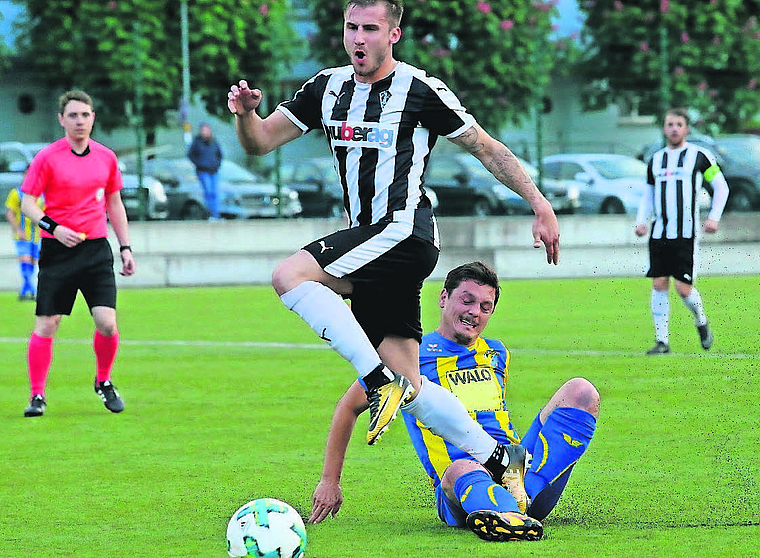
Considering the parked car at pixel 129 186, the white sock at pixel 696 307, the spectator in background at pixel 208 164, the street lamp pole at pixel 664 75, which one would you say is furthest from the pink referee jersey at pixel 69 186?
the street lamp pole at pixel 664 75

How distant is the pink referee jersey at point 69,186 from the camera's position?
9688 mm

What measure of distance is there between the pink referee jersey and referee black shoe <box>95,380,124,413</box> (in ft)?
3.40

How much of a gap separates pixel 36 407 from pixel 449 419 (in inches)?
192

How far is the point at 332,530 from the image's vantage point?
230 inches

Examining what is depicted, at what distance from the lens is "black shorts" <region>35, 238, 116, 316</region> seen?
972 centimetres

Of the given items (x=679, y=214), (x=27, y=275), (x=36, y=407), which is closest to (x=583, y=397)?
(x=36, y=407)

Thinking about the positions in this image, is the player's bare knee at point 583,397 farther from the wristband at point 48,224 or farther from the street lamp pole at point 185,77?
the street lamp pole at point 185,77

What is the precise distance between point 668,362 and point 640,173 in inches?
530

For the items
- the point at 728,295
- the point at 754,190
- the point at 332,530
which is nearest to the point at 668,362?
the point at 728,295

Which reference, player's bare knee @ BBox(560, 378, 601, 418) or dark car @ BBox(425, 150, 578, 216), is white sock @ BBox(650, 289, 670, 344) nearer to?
player's bare knee @ BBox(560, 378, 601, 418)

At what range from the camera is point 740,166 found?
80.0 feet

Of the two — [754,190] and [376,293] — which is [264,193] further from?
[376,293]

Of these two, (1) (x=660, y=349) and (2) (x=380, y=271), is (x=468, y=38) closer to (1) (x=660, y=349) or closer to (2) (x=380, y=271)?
(1) (x=660, y=349)

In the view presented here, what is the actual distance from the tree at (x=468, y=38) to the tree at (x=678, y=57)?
→ 57.8 inches
